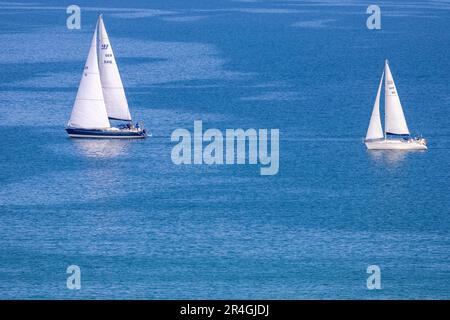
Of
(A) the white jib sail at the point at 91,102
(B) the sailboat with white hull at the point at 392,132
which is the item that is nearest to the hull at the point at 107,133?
(A) the white jib sail at the point at 91,102

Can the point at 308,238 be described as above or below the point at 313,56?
below

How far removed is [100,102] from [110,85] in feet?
10.2

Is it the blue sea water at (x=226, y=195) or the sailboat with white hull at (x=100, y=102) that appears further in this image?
the sailboat with white hull at (x=100, y=102)

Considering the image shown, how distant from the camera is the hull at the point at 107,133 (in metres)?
101

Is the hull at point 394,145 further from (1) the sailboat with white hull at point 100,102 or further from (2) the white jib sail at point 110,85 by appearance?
(2) the white jib sail at point 110,85

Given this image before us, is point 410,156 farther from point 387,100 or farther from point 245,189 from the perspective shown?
point 245,189

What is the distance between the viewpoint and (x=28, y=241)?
247 feet

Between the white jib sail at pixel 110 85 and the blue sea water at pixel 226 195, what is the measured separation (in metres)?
2.97

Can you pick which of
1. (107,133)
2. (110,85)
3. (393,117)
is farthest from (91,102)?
(393,117)

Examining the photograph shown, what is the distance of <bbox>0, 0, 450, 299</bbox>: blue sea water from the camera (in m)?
68.8

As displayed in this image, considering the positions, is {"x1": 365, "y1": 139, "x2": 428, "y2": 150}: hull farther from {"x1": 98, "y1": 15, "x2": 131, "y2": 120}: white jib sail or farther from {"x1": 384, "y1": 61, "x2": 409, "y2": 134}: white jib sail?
{"x1": 98, "y1": 15, "x2": 131, "y2": 120}: white jib sail

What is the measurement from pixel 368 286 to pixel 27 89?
2608 inches

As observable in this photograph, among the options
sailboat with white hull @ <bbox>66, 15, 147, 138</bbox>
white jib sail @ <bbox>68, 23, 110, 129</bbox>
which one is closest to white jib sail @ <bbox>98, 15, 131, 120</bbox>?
sailboat with white hull @ <bbox>66, 15, 147, 138</bbox>

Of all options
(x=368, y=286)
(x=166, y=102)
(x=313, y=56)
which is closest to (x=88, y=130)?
(x=166, y=102)
